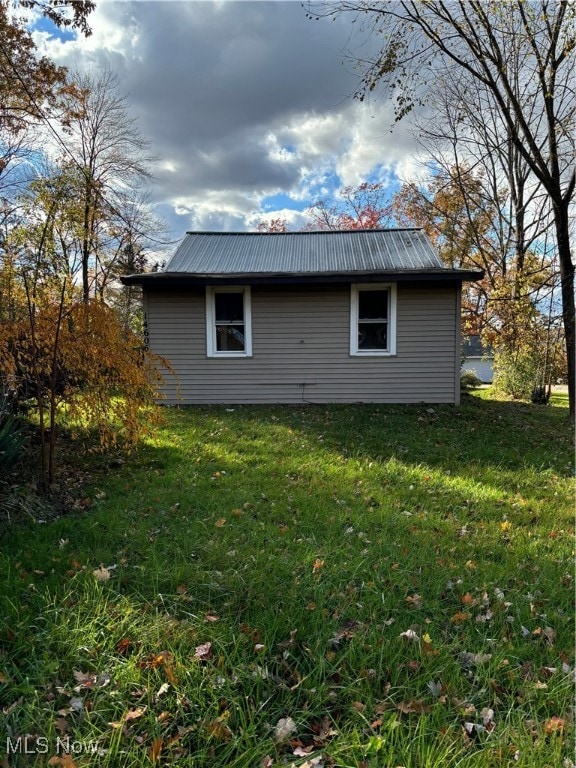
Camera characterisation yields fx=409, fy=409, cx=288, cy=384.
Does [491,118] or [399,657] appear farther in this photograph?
[491,118]

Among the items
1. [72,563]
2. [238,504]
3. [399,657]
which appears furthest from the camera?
[238,504]

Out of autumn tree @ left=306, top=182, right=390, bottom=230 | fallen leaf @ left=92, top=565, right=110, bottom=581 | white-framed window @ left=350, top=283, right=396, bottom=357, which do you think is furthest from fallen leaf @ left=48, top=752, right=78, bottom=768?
autumn tree @ left=306, top=182, right=390, bottom=230

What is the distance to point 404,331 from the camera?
9.03 m

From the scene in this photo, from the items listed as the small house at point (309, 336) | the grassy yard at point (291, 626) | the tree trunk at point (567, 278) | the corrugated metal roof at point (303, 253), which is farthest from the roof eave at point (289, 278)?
the grassy yard at point (291, 626)

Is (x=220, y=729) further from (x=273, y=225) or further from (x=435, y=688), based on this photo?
(x=273, y=225)

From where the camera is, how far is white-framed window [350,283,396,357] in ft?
29.5

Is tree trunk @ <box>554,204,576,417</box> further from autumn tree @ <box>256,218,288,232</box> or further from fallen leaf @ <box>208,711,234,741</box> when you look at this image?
A: autumn tree @ <box>256,218,288,232</box>

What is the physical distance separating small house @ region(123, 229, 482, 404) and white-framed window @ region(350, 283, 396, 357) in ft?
0.07

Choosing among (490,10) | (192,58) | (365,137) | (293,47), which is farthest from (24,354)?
(490,10)

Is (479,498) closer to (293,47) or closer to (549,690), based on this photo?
(549,690)

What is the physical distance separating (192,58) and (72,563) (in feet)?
28.2

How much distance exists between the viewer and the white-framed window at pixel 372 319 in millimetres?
8992

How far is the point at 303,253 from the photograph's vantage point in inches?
399

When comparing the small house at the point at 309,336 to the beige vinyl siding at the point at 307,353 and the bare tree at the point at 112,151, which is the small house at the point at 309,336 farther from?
the bare tree at the point at 112,151
